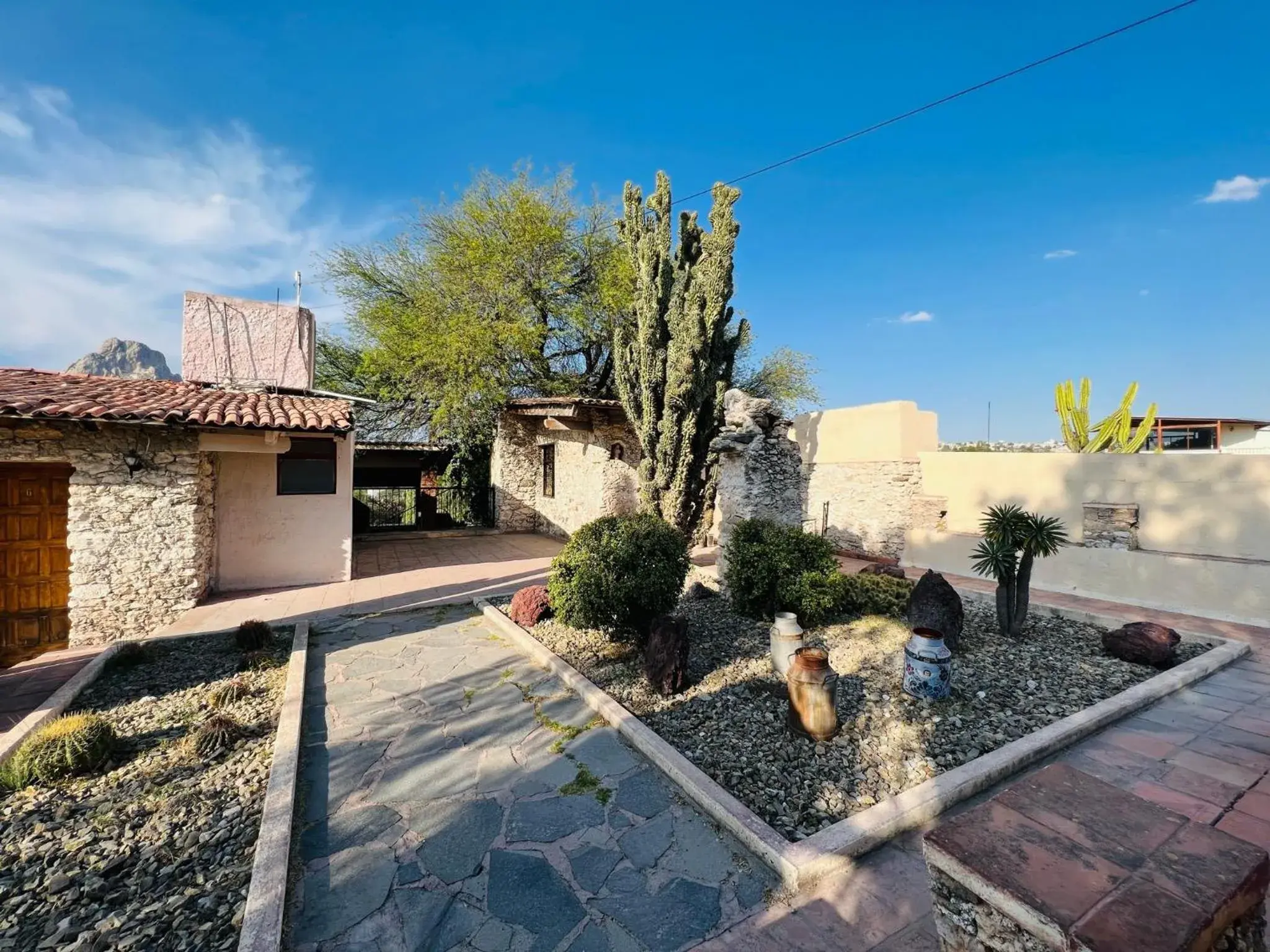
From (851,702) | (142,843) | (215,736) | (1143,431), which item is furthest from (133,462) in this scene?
(1143,431)

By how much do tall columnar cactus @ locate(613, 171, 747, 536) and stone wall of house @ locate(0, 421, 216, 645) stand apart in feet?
20.8

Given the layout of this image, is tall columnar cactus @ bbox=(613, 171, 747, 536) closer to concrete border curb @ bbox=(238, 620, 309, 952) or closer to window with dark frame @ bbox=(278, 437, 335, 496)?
window with dark frame @ bbox=(278, 437, 335, 496)

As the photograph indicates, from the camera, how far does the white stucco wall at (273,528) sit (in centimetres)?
829

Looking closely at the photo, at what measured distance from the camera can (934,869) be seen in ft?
5.41

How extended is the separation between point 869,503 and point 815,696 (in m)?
8.51

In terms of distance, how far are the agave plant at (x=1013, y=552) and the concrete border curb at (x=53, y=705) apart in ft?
26.3

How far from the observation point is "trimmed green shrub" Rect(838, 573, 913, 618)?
20.7 feet

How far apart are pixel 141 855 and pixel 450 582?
20.3 feet

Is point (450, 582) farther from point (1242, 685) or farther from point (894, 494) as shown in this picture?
point (1242, 685)

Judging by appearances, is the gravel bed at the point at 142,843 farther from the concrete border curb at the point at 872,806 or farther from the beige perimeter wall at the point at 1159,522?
the beige perimeter wall at the point at 1159,522

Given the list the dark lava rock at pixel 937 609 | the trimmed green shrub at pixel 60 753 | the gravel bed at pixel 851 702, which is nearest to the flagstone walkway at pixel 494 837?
the gravel bed at pixel 851 702

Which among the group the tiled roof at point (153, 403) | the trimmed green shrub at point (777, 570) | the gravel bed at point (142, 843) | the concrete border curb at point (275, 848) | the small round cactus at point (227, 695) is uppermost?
the tiled roof at point (153, 403)

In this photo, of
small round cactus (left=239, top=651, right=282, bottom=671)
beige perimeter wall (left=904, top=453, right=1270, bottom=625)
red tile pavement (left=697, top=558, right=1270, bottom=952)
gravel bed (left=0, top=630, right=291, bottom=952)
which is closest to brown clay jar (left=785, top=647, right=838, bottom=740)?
red tile pavement (left=697, top=558, right=1270, bottom=952)

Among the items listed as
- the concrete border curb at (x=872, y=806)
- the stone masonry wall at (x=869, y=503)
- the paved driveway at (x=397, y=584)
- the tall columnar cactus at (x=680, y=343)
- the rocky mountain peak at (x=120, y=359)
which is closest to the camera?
the concrete border curb at (x=872, y=806)
